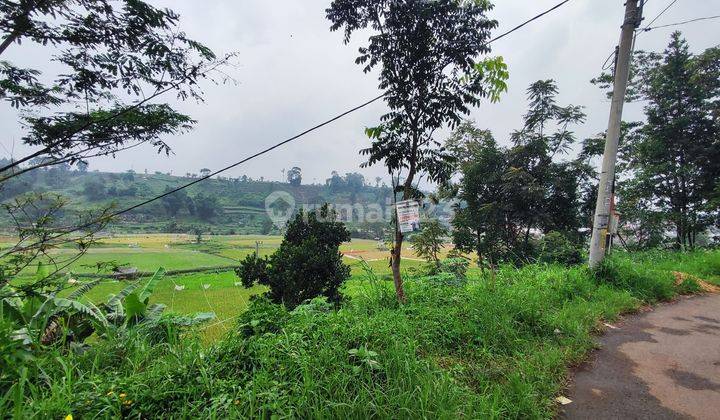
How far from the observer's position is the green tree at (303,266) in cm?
641

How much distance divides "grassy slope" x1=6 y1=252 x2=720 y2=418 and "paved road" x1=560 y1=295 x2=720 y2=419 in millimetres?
189

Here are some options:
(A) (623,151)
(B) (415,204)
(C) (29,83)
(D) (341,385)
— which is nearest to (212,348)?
(D) (341,385)

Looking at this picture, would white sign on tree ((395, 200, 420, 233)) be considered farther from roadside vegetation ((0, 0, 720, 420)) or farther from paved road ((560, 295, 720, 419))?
paved road ((560, 295, 720, 419))

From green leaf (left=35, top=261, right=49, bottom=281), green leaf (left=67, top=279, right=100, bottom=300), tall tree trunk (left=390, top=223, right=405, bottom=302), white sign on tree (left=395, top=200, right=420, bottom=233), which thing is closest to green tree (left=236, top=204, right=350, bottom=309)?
tall tree trunk (left=390, top=223, right=405, bottom=302)

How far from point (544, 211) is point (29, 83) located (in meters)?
14.4

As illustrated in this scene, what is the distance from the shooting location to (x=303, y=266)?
21.3ft

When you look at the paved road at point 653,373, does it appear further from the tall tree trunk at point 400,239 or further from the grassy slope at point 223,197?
the grassy slope at point 223,197

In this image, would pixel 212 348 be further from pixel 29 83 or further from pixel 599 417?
pixel 29 83

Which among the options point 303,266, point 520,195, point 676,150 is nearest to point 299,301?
point 303,266

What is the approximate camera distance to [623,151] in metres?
15.3

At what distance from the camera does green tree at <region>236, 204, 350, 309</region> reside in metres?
6.41

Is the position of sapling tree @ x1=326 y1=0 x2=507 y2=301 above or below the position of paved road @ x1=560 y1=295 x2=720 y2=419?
above

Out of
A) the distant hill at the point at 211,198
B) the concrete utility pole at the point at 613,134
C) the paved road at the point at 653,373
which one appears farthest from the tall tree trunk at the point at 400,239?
the distant hill at the point at 211,198

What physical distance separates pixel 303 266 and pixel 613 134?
5995mm
